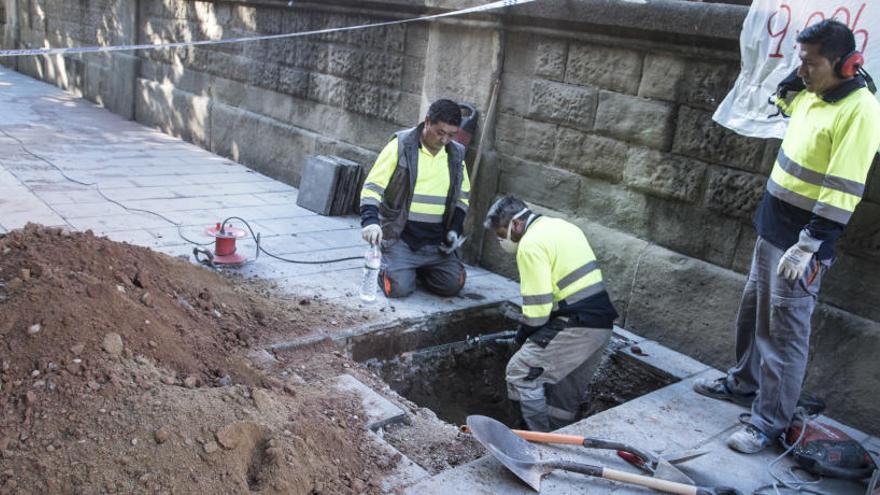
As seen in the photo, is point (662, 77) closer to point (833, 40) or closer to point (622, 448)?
point (833, 40)

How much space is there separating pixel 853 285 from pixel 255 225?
15.8ft

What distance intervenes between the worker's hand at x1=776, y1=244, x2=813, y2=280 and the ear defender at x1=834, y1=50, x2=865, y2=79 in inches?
32.9

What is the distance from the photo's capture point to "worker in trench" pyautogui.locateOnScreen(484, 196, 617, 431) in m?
4.14

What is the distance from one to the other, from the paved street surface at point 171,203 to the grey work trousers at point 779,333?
213cm

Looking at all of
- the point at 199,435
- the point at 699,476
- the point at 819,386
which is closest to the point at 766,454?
the point at 699,476

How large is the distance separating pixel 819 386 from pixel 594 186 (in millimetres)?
2011

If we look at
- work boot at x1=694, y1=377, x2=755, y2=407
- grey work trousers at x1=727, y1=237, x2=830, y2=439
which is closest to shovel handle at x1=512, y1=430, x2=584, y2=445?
grey work trousers at x1=727, y1=237, x2=830, y2=439

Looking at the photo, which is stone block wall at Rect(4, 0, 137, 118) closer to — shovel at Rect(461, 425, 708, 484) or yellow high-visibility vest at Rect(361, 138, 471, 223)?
yellow high-visibility vest at Rect(361, 138, 471, 223)

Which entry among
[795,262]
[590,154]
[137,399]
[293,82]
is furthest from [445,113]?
[293,82]

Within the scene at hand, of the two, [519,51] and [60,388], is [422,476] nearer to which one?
[60,388]

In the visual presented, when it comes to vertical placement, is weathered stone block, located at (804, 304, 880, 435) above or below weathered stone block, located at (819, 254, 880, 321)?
below

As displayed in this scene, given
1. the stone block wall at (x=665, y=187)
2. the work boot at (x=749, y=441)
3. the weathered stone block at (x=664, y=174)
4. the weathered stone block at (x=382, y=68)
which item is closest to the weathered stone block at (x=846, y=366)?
the stone block wall at (x=665, y=187)

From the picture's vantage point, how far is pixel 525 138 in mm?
5934

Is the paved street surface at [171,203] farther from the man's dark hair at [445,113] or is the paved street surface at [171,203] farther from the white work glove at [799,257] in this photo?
the white work glove at [799,257]
